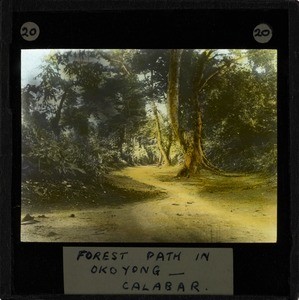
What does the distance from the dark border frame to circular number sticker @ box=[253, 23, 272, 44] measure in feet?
0.11

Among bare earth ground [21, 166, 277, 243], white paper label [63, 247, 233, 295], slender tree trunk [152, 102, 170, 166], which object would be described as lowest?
white paper label [63, 247, 233, 295]

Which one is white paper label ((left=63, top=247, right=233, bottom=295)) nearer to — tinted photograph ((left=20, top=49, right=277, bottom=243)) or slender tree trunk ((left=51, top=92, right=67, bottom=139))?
tinted photograph ((left=20, top=49, right=277, bottom=243))

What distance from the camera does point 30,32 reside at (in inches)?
32.6

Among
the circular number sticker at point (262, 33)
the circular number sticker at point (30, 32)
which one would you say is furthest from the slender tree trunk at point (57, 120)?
the circular number sticker at point (262, 33)

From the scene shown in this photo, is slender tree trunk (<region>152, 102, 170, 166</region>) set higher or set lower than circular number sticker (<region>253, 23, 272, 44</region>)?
lower

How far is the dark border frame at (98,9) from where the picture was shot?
2.64 feet

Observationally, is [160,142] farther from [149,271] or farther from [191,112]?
[149,271]

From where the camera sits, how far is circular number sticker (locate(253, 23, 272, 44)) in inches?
32.1

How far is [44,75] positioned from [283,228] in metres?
0.48

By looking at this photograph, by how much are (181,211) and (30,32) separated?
40cm

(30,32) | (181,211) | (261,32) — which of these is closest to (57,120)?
(30,32)

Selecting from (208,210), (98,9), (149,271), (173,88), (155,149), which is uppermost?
(98,9)

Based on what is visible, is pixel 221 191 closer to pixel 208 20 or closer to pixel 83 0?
pixel 208 20

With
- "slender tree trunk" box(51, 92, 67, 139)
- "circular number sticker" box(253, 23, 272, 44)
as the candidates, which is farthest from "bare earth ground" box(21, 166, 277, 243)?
"circular number sticker" box(253, 23, 272, 44)
